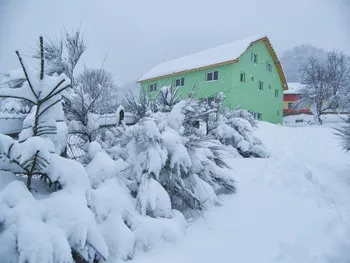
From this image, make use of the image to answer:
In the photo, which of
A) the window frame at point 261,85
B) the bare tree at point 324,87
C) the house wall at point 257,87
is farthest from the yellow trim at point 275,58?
the window frame at point 261,85

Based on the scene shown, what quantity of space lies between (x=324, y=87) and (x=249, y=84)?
38.4ft

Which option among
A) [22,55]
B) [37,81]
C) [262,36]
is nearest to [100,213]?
[37,81]

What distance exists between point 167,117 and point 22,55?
2.01 m

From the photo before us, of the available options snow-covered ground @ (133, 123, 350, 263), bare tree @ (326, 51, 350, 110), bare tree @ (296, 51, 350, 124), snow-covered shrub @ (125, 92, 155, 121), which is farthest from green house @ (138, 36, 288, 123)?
snow-covered shrub @ (125, 92, 155, 121)

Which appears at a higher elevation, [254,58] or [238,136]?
[254,58]

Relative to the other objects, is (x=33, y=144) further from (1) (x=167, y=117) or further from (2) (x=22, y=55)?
(1) (x=167, y=117)

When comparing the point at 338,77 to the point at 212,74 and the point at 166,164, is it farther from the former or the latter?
the point at 166,164

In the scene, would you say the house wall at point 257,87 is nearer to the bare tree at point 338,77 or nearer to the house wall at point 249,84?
the house wall at point 249,84

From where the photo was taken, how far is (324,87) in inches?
1234

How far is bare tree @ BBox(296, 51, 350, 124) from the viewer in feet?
99.7

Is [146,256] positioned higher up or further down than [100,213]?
further down

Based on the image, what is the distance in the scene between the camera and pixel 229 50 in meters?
25.1

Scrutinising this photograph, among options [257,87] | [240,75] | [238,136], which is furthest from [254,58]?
[238,136]

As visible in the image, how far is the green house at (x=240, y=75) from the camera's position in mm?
23703
